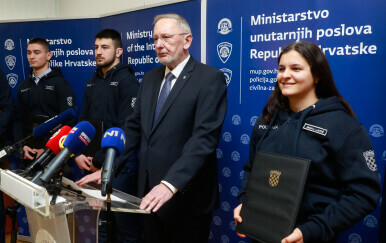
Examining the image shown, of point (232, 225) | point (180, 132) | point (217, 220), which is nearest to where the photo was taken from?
point (180, 132)

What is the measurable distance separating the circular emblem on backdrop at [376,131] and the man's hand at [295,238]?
934 mm

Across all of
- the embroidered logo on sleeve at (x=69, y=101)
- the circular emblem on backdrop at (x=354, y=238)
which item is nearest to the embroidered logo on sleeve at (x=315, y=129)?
the circular emblem on backdrop at (x=354, y=238)

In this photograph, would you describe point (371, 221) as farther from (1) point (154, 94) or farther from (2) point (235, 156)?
(1) point (154, 94)

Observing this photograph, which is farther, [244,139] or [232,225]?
[232,225]

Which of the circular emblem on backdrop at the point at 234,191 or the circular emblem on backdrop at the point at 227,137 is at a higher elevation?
the circular emblem on backdrop at the point at 227,137

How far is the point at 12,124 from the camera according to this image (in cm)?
348

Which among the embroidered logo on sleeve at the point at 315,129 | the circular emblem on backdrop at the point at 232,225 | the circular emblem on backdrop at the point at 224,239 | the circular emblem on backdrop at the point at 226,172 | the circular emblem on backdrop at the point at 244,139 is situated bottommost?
the circular emblem on backdrop at the point at 224,239

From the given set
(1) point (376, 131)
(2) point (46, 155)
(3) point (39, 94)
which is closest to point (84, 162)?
(3) point (39, 94)

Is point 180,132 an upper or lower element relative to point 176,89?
lower

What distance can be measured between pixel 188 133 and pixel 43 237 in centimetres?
87

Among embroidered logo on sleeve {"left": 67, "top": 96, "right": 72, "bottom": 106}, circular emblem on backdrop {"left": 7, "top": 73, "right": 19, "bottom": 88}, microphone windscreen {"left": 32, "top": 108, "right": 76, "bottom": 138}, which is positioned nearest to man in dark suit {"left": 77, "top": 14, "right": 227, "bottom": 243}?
microphone windscreen {"left": 32, "top": 108, "right": 76, "bottom": 138}

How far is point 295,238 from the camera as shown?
4.38 ft

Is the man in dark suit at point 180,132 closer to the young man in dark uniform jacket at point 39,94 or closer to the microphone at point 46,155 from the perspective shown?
the microphone at point 46,155

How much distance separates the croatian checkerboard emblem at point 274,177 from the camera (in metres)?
1.43
